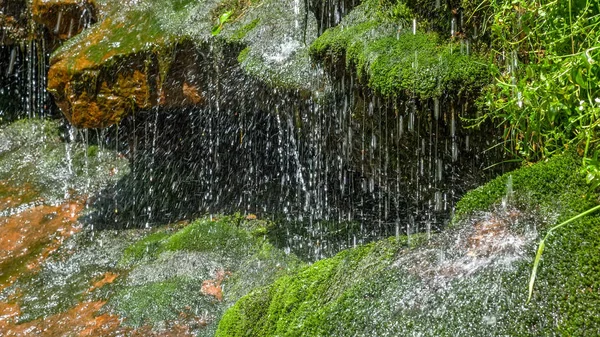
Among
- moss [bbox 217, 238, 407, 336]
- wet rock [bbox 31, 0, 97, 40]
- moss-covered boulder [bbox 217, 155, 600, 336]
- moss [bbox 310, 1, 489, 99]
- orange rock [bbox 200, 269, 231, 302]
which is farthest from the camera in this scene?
wet rock [bbox 31, 0, 97, 40]

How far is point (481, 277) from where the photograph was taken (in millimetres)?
1893

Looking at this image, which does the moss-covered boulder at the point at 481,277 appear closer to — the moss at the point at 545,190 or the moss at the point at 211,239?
the moss at the point at 545,190

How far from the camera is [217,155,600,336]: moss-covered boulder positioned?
1.75 m

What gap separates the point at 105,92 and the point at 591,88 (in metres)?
5.59

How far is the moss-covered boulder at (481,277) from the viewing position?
1.75 meters

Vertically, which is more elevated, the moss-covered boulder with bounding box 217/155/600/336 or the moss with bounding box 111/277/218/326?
the moss-covered boulder with bounding box 217/155/600/336

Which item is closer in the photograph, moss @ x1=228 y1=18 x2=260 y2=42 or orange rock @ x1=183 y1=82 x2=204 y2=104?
moss @ x1=228 y1=18 x2=260 y2=42

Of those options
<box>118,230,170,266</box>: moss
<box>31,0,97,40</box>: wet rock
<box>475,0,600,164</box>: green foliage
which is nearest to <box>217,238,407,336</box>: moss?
<box>475,0,600,164</box>: green foliage

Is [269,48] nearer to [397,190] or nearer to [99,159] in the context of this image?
[397,190]

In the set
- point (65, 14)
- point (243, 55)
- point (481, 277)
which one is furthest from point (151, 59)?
point (481, 277)

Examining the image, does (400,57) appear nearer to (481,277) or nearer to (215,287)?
(481,277)

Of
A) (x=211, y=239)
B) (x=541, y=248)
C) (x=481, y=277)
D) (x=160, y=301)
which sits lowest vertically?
(x=160, y=301)

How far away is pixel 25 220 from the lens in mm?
7344

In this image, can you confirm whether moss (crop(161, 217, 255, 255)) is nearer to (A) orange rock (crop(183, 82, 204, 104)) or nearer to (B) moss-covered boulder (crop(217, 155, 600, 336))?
(A) orange rock (crop(183, 82, 204, 104))
